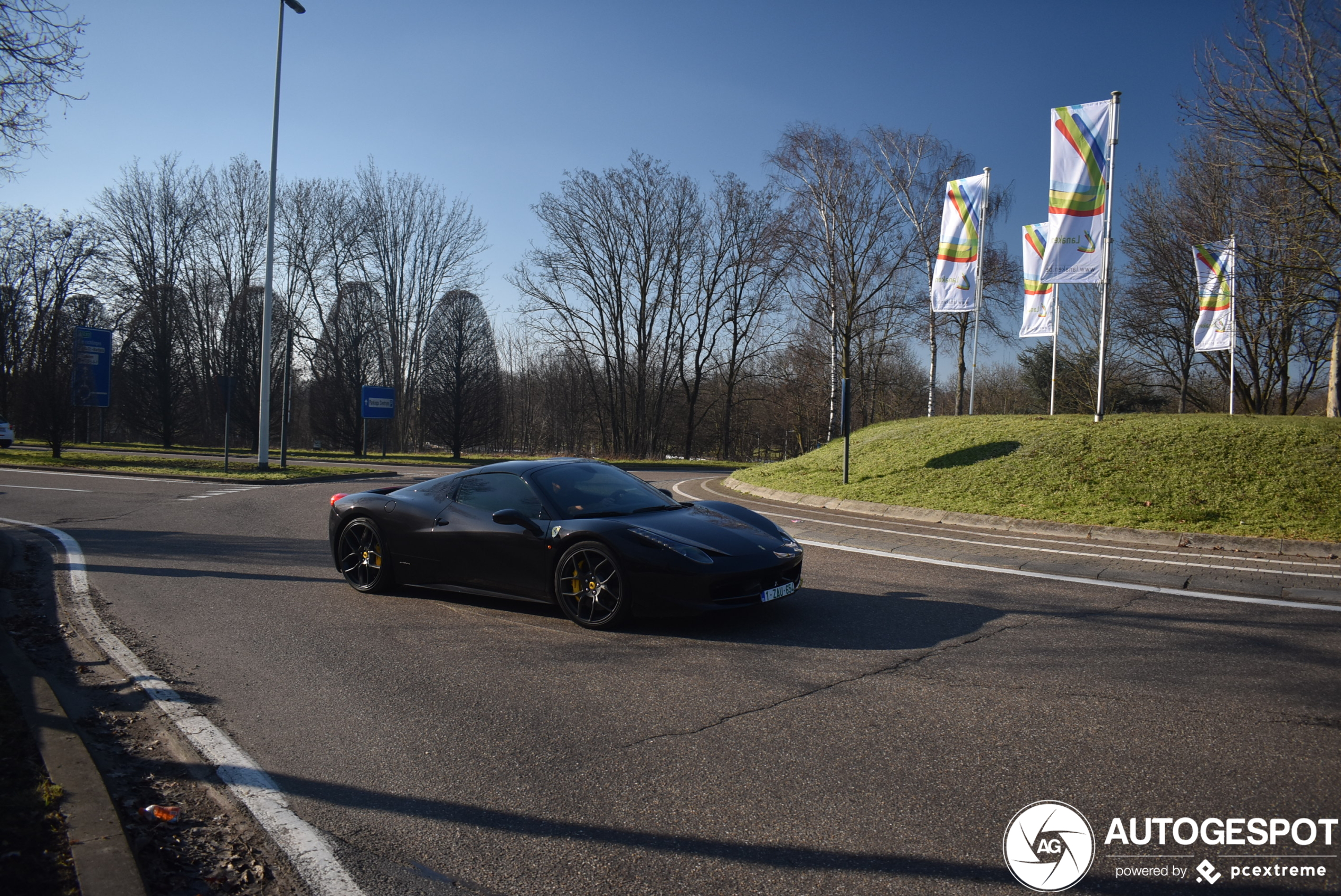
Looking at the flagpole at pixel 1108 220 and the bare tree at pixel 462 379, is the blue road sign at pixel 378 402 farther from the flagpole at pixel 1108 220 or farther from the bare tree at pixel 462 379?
the flagpole at pixel 1108 220

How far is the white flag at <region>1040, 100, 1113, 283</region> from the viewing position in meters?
15.6

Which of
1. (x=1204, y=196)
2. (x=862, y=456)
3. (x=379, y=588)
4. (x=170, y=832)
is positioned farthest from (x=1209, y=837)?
(x=1204, y=196)

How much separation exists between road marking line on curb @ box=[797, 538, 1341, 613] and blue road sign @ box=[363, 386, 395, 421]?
3349 centimetres

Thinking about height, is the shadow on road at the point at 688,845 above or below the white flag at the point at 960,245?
below

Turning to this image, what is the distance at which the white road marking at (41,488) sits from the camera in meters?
17.4

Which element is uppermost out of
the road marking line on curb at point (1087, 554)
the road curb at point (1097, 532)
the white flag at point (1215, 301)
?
the white flag at point (1215, 301)

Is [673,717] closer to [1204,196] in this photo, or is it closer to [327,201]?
[1204,196]

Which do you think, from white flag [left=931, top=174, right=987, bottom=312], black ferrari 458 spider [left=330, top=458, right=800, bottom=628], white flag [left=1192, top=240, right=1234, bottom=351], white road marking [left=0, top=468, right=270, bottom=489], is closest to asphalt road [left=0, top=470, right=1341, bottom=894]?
black ferrari 458 spider [left=330, top=458, right=800, bottom=628]

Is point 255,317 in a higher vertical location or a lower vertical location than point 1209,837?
higher

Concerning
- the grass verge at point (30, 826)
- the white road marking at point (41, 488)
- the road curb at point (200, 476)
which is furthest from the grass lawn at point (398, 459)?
the grass verge at point (30, 826)

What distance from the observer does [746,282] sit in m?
43.5

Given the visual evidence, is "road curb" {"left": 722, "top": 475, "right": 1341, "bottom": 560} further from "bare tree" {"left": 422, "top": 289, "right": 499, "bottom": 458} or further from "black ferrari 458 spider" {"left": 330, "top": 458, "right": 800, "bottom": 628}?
"bare tree" {"left": 422, "top": 289, "right": 499, "bottom": 458}

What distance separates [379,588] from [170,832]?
14.2 ft

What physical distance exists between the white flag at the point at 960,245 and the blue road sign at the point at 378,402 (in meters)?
27.6
